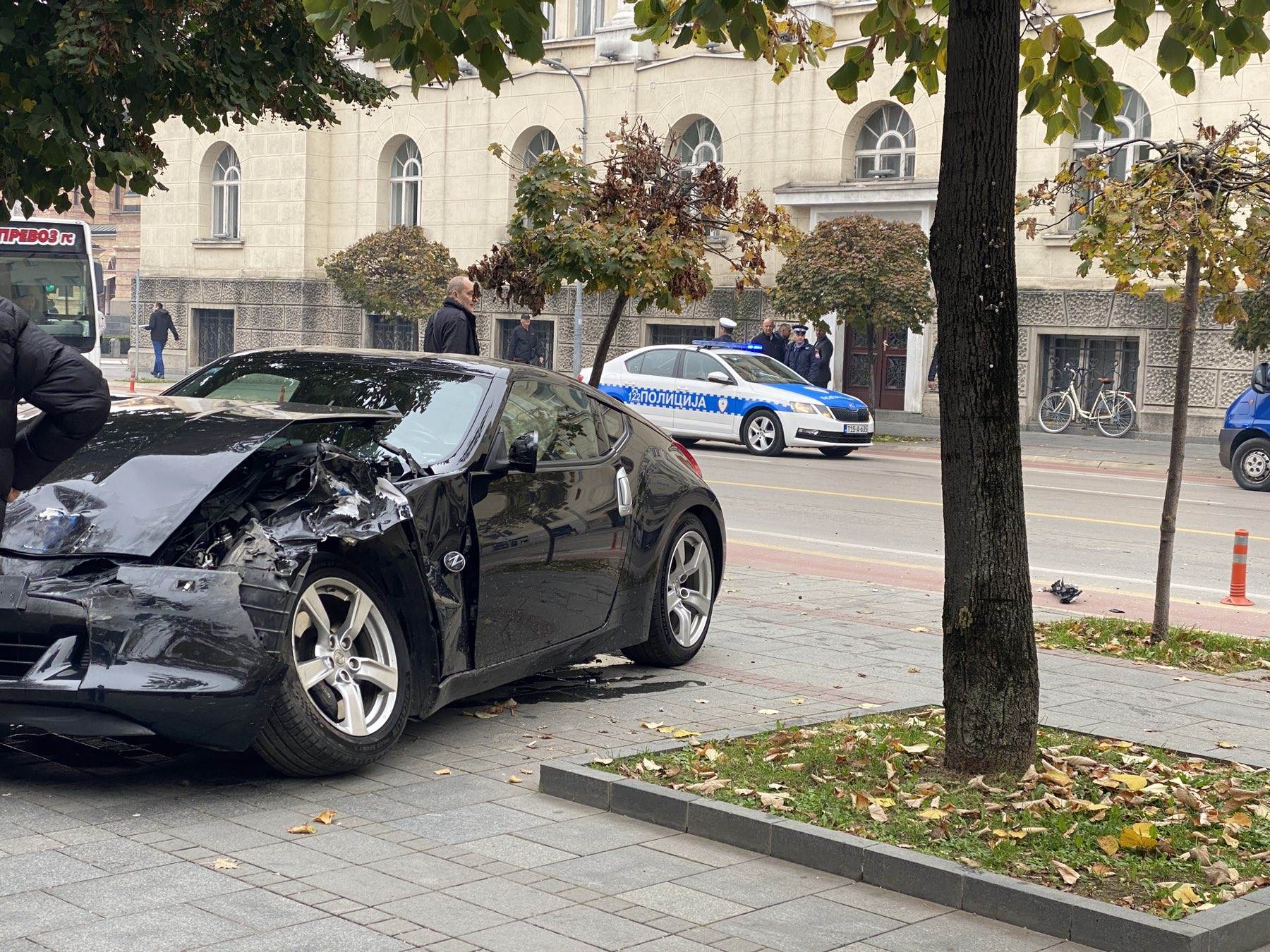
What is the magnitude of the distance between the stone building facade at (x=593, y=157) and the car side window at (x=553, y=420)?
18.6 m

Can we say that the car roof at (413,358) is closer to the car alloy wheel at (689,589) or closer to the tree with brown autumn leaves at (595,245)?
the car alloy wheel at (689,589)

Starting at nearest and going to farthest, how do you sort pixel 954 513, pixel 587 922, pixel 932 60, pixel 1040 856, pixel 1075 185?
pixel 587 922 → pixel 1040 856 → pixel 954 513 → pixel 932 60 → pixel 1075 185

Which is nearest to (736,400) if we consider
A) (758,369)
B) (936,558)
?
(758,369)

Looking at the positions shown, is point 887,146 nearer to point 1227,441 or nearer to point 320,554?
point 1227,441

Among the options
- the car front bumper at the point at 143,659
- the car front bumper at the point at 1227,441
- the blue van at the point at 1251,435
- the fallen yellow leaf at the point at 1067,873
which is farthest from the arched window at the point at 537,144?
the fallen yellow leaf at the point at 1067,873

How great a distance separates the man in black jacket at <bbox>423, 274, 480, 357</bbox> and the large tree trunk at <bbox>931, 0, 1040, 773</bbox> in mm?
7966

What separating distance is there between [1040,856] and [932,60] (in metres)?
4.29

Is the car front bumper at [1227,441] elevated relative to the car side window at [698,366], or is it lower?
lower

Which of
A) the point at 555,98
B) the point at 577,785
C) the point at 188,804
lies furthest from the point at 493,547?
the point at 555,98

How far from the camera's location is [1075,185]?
10406 millimetres

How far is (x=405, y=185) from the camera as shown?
145 ft

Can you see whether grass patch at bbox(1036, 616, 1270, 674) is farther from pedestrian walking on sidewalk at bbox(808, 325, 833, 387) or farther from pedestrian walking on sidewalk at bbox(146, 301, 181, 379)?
pedestrian walking on sidewalk at bbox(146, 301, 181, 379)

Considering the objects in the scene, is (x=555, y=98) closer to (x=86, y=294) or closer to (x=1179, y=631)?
(x=86, y=294)

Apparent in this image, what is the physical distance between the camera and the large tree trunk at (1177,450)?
9.34 metres
